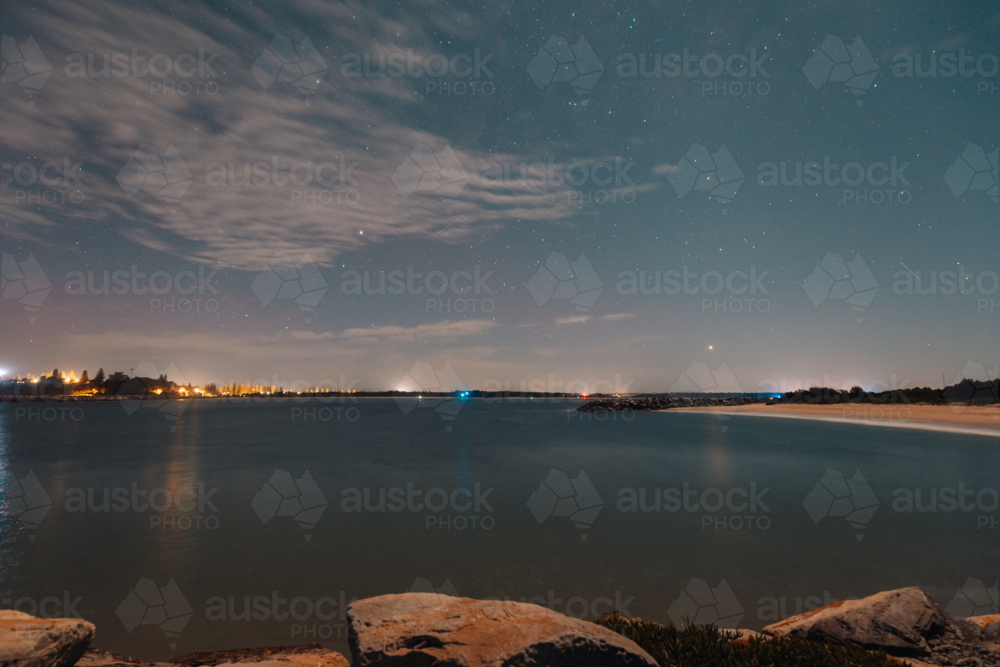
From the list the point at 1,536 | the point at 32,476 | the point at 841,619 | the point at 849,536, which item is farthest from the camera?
the point at 32,476

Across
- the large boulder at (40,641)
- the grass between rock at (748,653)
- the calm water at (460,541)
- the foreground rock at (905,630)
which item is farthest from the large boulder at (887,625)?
the large boulder at (40,641)

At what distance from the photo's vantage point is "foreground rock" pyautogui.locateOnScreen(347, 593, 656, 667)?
4.01 meters

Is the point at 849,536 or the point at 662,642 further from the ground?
the point at 662,642

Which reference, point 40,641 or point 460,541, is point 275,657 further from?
point 460,541

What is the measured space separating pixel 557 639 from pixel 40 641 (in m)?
5.71

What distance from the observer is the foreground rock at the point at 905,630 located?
5.45m

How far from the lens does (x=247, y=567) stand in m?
11.0

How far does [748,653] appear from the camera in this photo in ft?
16.5

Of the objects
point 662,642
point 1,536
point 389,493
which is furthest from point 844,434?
point 1,536

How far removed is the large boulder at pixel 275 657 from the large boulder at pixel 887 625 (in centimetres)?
638

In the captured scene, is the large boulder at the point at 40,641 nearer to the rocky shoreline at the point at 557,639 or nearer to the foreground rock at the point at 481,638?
the rocky shoreline at the point at 557,639

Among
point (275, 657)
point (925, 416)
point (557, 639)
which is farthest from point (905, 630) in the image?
point (925, 416)

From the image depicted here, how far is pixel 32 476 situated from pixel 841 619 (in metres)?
36.9

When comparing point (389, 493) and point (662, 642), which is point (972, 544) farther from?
point (389, 493)
